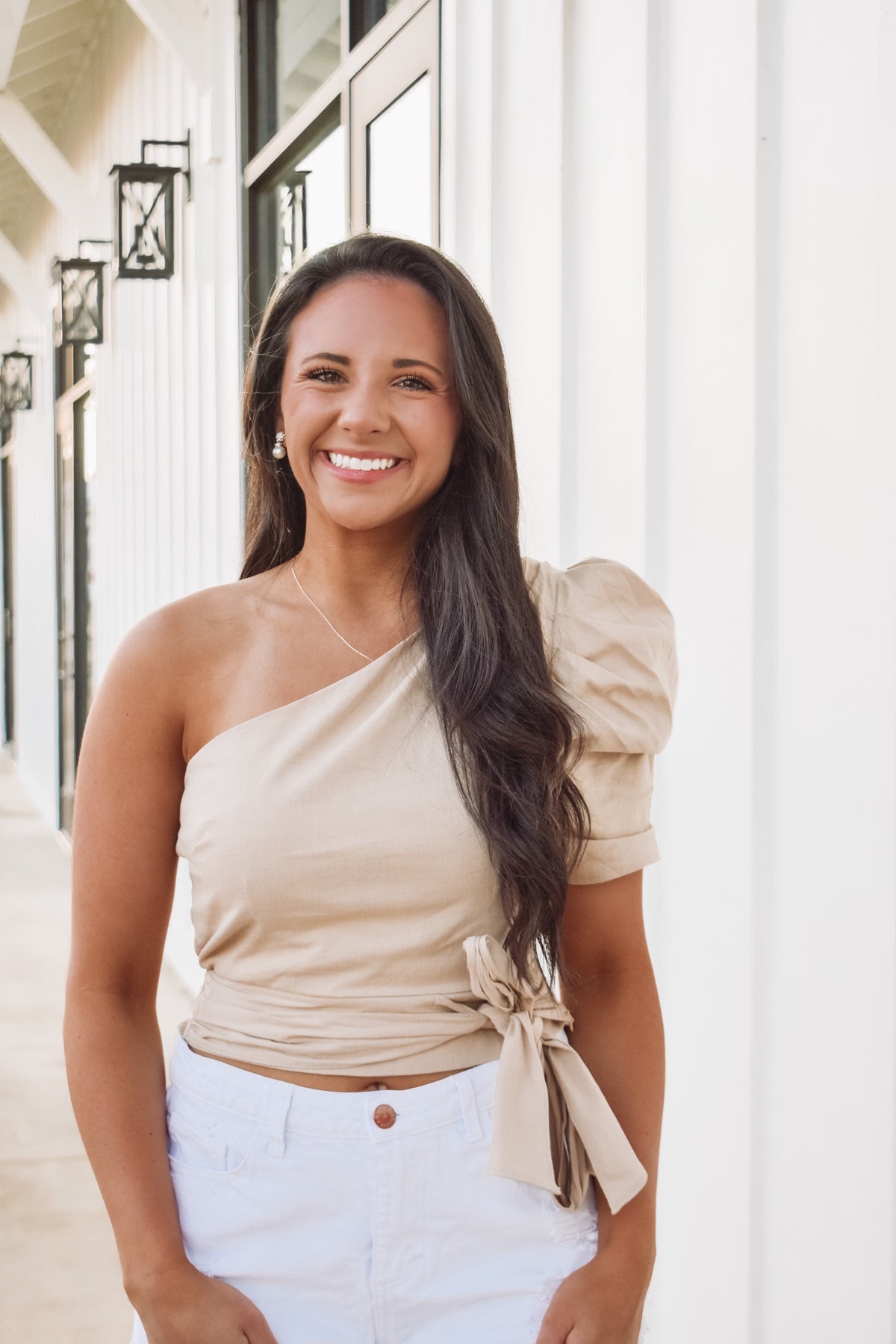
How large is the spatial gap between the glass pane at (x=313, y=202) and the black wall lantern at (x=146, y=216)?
3.35ft

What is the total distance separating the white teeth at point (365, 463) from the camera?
1.36 m

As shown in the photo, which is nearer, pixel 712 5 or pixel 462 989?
pixel 462 989

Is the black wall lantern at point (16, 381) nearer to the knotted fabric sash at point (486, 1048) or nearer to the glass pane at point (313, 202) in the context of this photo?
the glass pane at point (313, 202)

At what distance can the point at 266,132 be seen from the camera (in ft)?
13.6

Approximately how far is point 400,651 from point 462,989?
35 centimetres

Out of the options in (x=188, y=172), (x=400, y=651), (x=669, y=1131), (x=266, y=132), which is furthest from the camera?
(x=188, y=172)

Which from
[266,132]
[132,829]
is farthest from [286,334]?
[266,132]

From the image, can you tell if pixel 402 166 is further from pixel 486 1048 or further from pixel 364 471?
pixel 486 1048

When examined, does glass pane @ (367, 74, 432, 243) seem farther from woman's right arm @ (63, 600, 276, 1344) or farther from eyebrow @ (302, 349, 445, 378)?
woman's right arm @ (63, 600, 276, 1344)

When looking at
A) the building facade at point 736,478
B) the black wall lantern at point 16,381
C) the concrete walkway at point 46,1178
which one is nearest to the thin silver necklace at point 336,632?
the building facade at point 736,478

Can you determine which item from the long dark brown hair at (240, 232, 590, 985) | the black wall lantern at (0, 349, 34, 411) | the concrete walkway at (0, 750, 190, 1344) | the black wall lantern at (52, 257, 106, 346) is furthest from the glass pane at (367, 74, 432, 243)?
the black wall lantern at (0, 349, 34, 411)

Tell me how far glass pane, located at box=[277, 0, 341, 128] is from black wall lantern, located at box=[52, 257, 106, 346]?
2.56m

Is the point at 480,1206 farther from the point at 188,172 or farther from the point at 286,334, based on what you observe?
the point at 188,172

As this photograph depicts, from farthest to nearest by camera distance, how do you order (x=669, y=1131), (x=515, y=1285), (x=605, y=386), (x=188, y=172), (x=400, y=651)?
1. (x=188, y=172)
2. (x=605, y=386)
3. (x=669, y=1131)
4. (x=400, y=651)
5. (x=515, y=1285)
